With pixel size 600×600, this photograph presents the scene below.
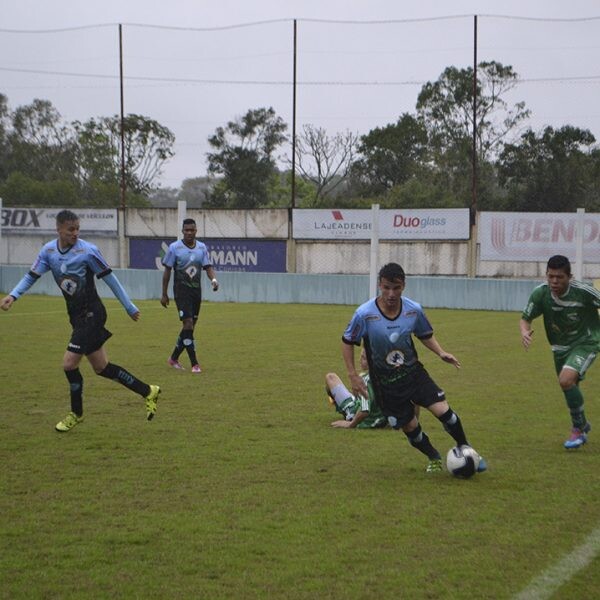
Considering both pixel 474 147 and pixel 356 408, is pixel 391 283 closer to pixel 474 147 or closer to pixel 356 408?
pixel 356 408

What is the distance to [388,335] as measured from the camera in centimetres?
762

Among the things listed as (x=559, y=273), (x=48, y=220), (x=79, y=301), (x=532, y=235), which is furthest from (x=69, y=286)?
(x=48, y=220)

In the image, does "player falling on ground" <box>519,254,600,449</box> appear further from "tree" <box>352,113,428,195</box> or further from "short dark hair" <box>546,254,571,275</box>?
"tree" <box>352,113,428,195</box>

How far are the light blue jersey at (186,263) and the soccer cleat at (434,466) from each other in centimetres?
722

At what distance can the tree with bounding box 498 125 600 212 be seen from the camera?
37375 mm

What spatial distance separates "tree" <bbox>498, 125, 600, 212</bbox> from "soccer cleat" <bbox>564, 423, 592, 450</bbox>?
2773 centimetres

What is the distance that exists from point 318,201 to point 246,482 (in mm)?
41268

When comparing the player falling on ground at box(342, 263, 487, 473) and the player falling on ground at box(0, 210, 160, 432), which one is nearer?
the player falling on ground at box(342, 263, 487, 473)

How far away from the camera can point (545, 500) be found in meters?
6.93

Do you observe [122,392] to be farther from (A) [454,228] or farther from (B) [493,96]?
(B) [493,96]

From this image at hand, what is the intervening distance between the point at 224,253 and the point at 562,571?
3243cm

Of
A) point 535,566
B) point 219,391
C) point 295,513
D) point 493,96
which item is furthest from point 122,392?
point 493,96

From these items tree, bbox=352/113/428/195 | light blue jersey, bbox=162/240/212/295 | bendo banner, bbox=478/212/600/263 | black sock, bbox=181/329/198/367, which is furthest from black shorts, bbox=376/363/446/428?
tree, bbox=352/113/428/195

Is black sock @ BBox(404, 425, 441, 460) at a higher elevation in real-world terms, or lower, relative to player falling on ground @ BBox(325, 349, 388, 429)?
→ higher
